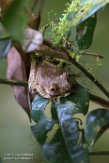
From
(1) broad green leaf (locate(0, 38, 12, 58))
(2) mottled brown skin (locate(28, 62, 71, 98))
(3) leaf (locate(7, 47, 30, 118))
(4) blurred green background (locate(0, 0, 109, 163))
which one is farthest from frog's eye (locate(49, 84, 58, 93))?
(4) blurred green background (locate(0, 0, 109, 163))

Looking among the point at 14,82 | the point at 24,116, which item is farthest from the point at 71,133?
the point at 24,116

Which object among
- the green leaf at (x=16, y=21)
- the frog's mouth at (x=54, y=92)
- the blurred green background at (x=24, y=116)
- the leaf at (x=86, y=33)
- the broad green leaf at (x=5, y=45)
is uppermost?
the green leaf at (x=16, y=21)

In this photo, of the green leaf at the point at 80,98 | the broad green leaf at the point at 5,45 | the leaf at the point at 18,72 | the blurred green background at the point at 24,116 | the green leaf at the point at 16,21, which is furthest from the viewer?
the blurred green background at the point at 24,116

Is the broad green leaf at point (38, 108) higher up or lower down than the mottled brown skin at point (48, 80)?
lower down

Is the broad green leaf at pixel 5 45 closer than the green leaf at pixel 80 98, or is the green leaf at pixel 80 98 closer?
the broad green leaf at pixel 5 45

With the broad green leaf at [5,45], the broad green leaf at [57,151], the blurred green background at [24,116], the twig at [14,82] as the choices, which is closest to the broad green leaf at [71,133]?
the broad green leaf at [57,151]

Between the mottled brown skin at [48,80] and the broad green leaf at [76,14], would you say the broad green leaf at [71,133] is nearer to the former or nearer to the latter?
the mottled brown skin at [48,80]

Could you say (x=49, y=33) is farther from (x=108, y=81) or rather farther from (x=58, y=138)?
(x=108, y=81)

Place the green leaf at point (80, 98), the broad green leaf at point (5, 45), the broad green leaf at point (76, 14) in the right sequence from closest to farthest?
1. the broad green leaf at point (5, 45)
2. the broad green leaf at point (76, 14)
3. the green leaf at point (80, 98)
